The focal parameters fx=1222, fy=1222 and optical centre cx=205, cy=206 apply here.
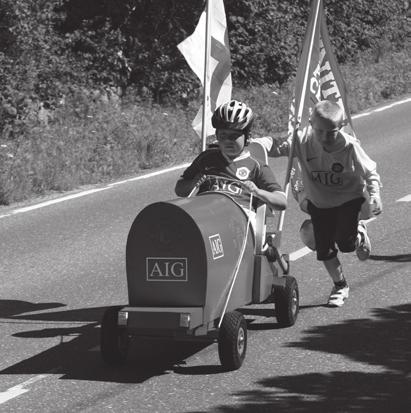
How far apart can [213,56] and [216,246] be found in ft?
12.6

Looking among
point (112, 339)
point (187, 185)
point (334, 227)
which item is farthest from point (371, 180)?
point (112, 339)

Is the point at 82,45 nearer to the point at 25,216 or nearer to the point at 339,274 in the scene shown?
the point at 25,216

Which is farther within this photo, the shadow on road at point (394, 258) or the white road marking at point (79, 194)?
the white road marking at point (79, 194)

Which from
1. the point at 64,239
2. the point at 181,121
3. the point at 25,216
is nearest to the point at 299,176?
the point at 64,239

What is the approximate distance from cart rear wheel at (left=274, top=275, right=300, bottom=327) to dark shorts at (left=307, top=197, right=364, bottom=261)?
613 millimetres

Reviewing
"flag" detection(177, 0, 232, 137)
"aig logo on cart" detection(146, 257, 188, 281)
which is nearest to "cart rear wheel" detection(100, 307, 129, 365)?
"aig logo on cart" detection(146, 257, 188, 281)

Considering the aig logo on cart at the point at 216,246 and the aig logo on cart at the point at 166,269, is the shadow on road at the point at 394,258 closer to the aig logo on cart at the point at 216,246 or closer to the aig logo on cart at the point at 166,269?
the aig logo on cart at the point at 216,246

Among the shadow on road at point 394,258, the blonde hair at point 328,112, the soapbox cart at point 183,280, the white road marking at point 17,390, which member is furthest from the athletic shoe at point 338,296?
the white road marking at point 17,390

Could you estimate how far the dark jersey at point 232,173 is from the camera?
838 cm

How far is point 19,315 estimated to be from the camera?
364 inches

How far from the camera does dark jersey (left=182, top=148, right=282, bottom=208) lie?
8.38m

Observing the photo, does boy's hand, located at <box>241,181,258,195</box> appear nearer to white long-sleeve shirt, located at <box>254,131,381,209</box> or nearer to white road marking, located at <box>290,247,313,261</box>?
white long-sleeve shirt, located at <box>254,131,381,209</box>

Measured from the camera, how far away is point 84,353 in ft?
26.6

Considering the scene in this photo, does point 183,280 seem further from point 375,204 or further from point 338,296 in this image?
point 338,296
